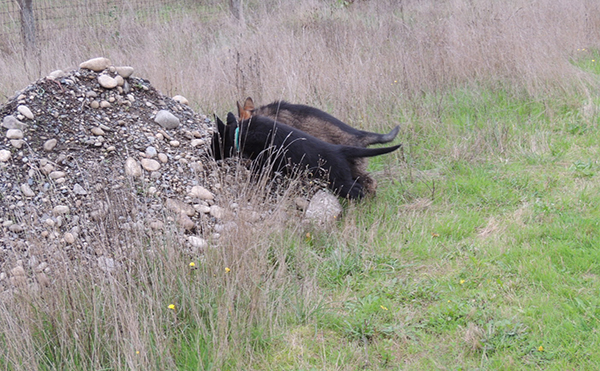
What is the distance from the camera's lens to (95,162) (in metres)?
4.39

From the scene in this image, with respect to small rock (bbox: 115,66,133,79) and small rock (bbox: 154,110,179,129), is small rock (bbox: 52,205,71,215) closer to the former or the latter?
small rock (bbox: 154,110,179,129)

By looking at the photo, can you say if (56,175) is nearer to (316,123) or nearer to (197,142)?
(197,142)

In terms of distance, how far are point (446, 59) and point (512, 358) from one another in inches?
205

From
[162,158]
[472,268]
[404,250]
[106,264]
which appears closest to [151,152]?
[162,158]

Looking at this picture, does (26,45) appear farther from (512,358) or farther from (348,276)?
(512,358)

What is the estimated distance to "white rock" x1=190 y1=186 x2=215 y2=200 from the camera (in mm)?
4485

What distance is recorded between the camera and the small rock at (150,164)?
456 cm

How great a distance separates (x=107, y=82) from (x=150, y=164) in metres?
1.12

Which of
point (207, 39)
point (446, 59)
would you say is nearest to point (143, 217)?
point (446, 59)

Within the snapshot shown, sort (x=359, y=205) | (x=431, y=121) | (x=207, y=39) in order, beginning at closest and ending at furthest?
(x=359, y=205)
(x=431, y=121)
(x=207, y=39)

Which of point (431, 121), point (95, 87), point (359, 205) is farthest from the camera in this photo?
point (431, 121)

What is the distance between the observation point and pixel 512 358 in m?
2.92

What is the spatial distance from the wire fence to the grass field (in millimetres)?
3664

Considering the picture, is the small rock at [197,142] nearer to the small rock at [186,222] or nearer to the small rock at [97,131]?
the small rock at [97,131]
